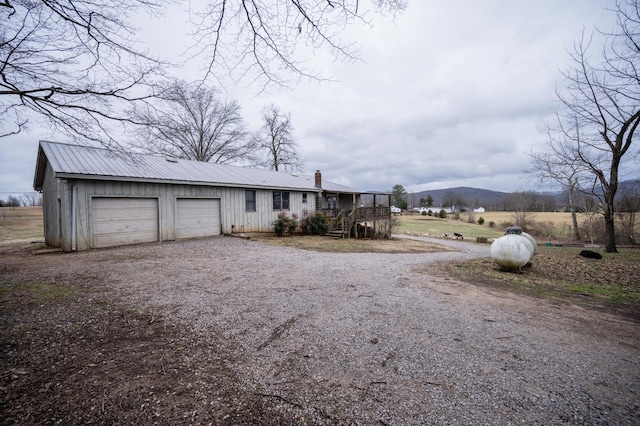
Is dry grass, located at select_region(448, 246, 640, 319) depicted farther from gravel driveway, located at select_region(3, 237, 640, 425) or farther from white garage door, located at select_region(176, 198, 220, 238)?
white garage door, located at select_region(176, 198, 220, 238)

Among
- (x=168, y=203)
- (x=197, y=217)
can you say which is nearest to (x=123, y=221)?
(x=168, y=203)

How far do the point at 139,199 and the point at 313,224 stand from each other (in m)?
8.95

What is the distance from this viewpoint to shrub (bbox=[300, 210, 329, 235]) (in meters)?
16.7

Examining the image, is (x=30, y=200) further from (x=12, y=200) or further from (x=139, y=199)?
(x=139, y=199)

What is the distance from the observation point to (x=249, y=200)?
50.9ft

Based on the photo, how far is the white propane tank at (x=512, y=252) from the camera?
23.8 ft

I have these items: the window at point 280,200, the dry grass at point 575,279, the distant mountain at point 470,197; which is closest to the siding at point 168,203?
the window at point 280,200

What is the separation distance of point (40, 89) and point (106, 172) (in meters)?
7.54

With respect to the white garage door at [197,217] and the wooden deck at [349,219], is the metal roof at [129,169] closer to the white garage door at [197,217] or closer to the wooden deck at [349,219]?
the white garage door at [197,217]

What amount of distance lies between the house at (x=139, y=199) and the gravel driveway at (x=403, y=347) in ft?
16.0

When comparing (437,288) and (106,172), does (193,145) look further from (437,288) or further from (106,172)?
(437,288)

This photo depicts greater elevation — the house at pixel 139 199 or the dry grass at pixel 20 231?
the house at pixel 139 199

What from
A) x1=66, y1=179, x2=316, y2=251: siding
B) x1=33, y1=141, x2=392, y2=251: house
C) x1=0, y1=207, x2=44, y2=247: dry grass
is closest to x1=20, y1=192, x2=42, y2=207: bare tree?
x1=0, y1=207, x2=44, y2=247: dry grass

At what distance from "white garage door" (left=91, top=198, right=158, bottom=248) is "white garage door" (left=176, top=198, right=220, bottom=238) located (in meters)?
1.08
